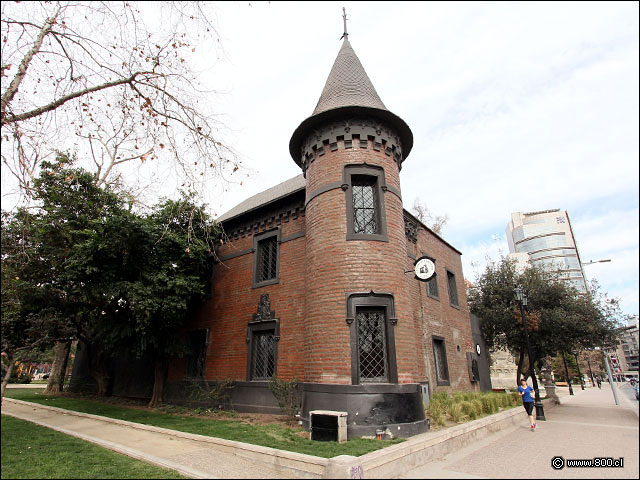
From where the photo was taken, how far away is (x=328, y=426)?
8102mm

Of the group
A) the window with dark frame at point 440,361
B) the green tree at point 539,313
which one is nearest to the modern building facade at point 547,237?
the green tree at point 539,313

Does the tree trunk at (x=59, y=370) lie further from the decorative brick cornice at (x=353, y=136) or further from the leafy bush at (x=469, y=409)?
the leafy bush at (x=469, y=409)

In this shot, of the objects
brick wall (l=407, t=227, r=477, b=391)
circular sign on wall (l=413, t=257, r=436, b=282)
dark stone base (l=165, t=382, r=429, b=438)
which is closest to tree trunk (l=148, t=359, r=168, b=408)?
dark stone base (l=165, t=382, r=429, b=438)

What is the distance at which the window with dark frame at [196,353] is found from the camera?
14789 mm

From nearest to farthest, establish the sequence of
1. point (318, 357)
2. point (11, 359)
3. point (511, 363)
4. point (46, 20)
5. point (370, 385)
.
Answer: point (11, 359) → point (46, 20) → point (370, 385) → point (318, 357) → point (511, 363)

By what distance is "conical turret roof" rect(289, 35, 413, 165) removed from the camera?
11180 millimetres

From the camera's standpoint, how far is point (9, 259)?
752cm

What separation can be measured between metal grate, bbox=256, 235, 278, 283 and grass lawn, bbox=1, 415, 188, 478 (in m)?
7.63

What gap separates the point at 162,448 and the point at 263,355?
5706mm

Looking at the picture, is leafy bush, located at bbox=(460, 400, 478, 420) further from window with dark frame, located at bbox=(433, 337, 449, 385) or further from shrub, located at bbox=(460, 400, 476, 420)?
window with dark frame, located at bbox=(433, 337, 449, 385)

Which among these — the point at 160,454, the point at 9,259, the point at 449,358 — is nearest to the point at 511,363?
the point at 449,358

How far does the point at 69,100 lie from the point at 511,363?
42725 mm

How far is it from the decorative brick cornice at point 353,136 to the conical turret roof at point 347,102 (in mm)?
229

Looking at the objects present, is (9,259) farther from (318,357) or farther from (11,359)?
(318,357)
